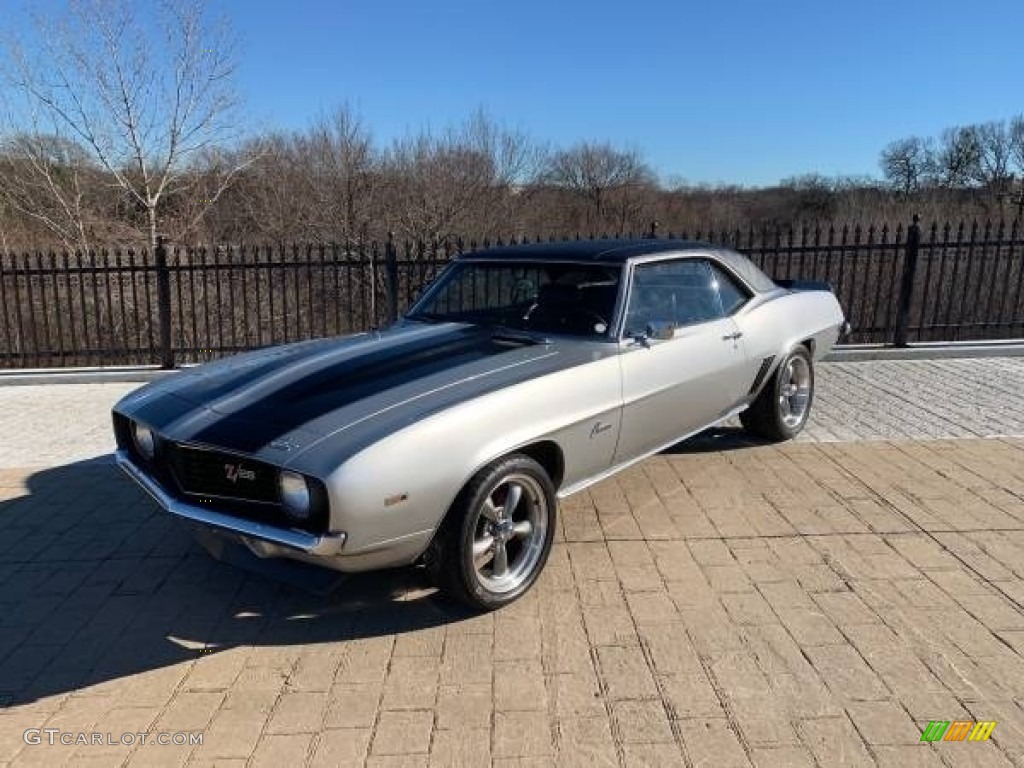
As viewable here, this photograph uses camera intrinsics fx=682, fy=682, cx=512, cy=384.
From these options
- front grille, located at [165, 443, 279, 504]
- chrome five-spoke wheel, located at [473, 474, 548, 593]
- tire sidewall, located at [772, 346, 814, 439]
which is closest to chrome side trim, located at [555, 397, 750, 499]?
chrome five-spoke wheel, located at [473, 474, 548, 593]

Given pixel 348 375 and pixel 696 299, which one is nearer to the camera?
pixel 348 375

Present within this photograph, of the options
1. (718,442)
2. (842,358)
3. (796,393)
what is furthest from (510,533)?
Answer: (842,358)

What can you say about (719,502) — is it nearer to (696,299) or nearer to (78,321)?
(696,299)

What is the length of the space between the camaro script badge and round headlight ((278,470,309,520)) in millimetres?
179

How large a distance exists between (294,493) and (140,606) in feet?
4.43

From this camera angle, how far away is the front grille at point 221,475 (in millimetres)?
2676

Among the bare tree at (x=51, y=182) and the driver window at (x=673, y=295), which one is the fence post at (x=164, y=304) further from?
the bare tree at (x=51, y=182)

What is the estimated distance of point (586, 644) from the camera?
114 inches

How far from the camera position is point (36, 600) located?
3350 mm

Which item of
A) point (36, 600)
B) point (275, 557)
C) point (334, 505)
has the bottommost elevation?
point (36, 600)

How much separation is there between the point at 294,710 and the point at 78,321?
46.3 ft

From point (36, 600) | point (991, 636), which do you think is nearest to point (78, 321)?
point (36, 600)

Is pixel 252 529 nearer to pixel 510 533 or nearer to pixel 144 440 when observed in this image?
pixel 144 440

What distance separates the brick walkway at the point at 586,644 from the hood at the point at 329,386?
928mm
